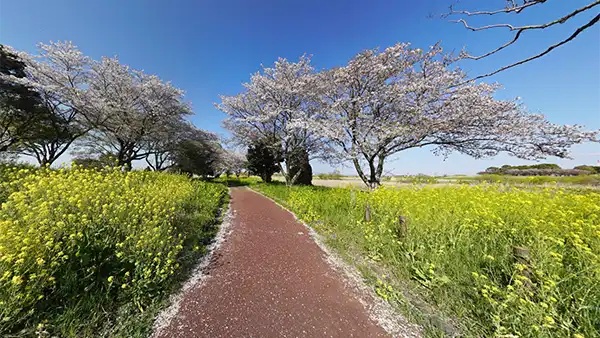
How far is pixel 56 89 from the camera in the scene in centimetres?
1037

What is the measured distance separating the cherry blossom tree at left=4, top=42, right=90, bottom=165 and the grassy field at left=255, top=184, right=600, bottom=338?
16603mm

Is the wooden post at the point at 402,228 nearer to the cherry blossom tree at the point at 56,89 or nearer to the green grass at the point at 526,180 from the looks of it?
the green grass at the point at 526,180

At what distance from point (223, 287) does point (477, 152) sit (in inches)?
436

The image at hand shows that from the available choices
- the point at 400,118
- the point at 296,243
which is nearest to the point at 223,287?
the point at 296,243

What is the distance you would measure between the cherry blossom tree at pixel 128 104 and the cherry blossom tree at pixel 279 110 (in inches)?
140

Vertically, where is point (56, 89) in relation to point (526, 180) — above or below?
above

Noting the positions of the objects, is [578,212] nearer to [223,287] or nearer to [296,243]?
[296,243]

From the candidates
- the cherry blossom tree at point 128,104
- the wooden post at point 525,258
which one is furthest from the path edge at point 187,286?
the cherry blossom tree at point 128,104

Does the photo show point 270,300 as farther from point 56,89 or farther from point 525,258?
point 56,89

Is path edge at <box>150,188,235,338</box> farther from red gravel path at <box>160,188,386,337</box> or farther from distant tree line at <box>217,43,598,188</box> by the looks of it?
distant tree line at <box>217,43,598,188</box>

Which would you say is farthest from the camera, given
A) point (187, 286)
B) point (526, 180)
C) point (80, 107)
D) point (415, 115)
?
point (80, 107)

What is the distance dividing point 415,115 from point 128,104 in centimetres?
1715

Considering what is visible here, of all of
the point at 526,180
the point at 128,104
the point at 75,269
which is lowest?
the point at 75,269

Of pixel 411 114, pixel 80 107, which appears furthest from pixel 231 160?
pixel 411 114
